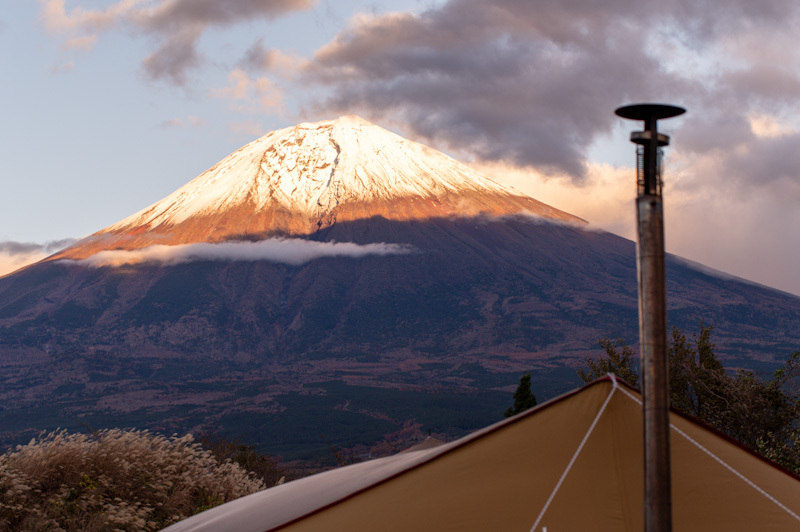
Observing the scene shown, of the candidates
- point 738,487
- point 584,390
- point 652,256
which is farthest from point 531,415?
point 652,256

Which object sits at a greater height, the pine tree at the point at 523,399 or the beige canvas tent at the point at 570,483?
the beige canvas tent at the point at 570,483

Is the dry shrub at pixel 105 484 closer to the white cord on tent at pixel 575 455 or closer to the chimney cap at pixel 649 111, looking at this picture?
the white cord on tent at pixel 575 455

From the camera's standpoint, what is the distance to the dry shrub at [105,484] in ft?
37.5

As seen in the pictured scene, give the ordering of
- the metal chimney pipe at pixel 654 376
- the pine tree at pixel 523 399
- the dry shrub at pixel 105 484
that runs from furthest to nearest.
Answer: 1. the pine tree at pixel 523 399
2. the dry shrub at pixel 105 484
3. the metal chimney pipe at pixel 654 376

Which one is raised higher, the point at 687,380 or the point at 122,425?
the point at 687,380

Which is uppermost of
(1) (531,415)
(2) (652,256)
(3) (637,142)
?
(3) (637,142)

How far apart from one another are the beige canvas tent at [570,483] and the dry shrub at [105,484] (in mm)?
5407

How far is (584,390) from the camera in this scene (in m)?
6.84

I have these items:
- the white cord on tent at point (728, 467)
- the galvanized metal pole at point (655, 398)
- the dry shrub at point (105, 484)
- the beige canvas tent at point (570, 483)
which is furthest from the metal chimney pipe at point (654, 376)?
the dry shrub at point (105, 484)

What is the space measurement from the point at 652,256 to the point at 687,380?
66.0 ft

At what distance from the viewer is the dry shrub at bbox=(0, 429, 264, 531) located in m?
11.4

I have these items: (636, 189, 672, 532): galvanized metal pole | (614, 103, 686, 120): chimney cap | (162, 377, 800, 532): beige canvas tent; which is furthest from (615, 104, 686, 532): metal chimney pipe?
(162, 377, 800, 532): beige canvas tent

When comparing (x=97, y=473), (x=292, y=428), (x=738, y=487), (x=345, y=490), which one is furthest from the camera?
(x=292, y=428)

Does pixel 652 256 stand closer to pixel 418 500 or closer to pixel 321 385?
pixel 418 500
